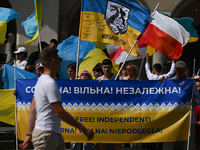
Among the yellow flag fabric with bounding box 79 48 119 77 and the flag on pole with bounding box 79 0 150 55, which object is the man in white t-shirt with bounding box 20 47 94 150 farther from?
the yellow flag fabric with bounding box 79 48 119 77

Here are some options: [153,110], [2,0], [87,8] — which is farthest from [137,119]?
[2,0]

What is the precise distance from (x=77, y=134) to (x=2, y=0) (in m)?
12.5

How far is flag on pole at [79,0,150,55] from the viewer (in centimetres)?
645

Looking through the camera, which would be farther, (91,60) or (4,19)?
(91,60)

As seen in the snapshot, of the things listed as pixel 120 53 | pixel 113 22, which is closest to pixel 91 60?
pixel 120 53

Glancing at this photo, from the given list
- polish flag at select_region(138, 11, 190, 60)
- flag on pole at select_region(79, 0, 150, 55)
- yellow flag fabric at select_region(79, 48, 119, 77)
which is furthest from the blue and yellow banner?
yellow flag fabric at select_region(79, 48, 119, 77)

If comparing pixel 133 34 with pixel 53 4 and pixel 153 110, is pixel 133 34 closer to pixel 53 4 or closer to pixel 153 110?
pixel 153 110

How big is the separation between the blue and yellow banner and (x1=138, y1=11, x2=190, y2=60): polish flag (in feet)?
2.17

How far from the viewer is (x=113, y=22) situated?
648cm

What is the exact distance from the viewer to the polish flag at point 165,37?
6.38 meters

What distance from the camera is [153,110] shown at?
20.0 feet

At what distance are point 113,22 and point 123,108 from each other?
168 centimetres

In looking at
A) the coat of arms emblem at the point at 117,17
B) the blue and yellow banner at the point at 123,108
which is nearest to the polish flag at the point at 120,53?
the coat of arms emblem at the point at 117,17

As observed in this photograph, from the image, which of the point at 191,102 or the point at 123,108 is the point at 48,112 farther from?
the point at 191,102
